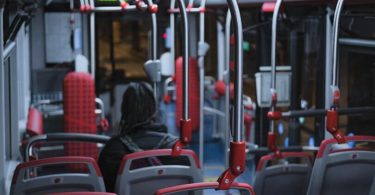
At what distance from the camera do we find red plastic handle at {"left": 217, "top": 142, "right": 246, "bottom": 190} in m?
1.99

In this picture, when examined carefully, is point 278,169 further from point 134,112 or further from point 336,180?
point 134,112

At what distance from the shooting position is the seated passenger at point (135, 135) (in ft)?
10.9

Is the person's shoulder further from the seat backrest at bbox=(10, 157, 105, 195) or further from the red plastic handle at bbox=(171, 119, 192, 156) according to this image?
the red plastic handle at bbox=(171, 119, 192, 156)

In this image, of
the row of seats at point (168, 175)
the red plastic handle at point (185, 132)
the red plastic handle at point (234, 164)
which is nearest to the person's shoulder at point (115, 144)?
the row of seats at point (168, 175)

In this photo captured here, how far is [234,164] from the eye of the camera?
2.02 m

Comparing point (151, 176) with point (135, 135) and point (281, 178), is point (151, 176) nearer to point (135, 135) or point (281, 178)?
point (135, 135)

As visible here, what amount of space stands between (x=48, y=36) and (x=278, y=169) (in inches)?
224

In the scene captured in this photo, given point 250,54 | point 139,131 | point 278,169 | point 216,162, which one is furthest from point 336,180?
point 216,162

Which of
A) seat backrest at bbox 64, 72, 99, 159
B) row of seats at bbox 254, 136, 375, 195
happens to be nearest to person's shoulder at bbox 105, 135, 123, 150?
row of seats at bbox 254, 136, 375, 195

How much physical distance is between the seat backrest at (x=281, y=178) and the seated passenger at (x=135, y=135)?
1.84 feet

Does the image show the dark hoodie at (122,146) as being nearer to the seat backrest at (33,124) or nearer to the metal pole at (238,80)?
the metal pole at (238,80)

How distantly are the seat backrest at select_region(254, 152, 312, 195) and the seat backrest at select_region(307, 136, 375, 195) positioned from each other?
458 mm

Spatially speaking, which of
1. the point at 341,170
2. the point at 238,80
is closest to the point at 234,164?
the point at 238,80

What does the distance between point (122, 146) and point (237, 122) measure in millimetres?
1449
